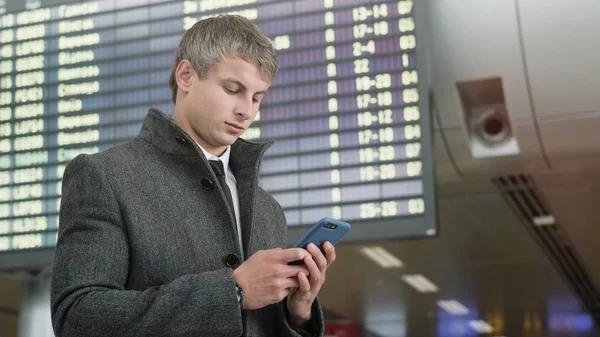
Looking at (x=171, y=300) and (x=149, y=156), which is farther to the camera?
(x=149, y=156)

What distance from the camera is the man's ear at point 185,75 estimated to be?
1.47m

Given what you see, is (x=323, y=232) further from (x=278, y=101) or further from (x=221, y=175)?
(x=278, y=101)

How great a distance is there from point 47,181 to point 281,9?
5.03 feet

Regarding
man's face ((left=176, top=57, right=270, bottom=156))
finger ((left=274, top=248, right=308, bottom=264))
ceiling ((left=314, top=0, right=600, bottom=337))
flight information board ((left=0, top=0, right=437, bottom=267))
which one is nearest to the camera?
finger ((left=274, top=248, right=308, bottom=264))

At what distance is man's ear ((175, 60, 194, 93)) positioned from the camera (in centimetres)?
147

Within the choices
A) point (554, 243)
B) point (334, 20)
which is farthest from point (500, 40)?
point (554, 243)

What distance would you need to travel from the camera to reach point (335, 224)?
1.31 m

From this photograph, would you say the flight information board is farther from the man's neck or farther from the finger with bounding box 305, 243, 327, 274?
the finger with bounding box 305, 243, 327, 274

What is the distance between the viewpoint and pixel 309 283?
1.33 m

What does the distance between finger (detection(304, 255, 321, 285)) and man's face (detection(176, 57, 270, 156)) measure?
0.24 m

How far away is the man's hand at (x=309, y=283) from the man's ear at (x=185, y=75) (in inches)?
12.9

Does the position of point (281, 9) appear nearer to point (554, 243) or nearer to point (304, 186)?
point (304, 186)

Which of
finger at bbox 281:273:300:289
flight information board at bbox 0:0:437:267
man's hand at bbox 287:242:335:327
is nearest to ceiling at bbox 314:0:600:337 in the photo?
flight information board at bbox 0:0:437:267

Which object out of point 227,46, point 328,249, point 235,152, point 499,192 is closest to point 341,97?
point 499,192
